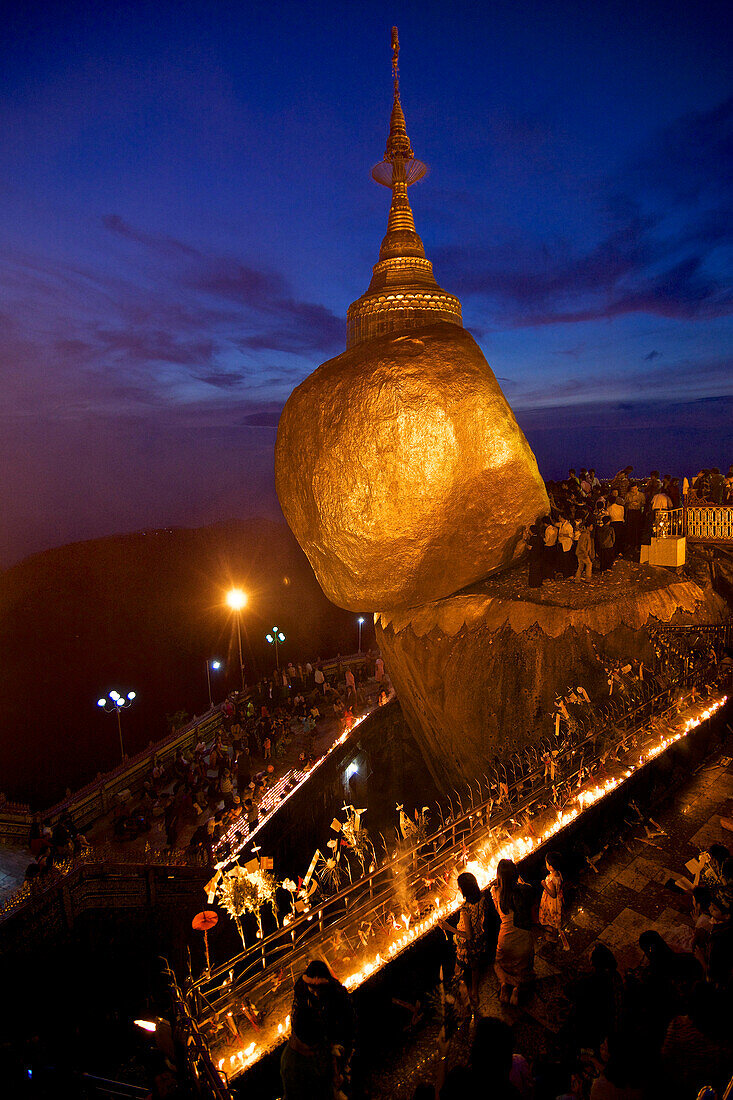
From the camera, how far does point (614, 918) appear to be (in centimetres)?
469

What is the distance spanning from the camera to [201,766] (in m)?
13.3

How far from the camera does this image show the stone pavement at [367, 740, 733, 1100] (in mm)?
3807

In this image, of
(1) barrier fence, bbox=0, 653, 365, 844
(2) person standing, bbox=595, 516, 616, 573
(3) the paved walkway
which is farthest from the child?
(1) barrier fence, bbox=0, 653, 365, 844

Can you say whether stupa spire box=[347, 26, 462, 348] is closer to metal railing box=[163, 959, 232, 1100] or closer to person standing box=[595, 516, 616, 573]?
person standing box=[595, 516, 616, 573]

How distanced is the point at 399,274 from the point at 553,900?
15.4m

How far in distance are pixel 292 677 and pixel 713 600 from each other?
493 inches

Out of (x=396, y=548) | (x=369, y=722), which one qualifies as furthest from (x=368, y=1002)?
(x=369, y=722)

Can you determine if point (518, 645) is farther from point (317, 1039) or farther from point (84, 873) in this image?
point (84, 873)

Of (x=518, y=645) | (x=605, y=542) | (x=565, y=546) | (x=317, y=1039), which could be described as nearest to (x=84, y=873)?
(x=518, y=645)

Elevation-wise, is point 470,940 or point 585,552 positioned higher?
point 585,552

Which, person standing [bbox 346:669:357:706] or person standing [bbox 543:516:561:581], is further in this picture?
person standing [bbox 346:669:357:706]

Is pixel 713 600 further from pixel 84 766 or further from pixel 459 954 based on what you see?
pixel 84 766

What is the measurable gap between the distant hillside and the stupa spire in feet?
46.3

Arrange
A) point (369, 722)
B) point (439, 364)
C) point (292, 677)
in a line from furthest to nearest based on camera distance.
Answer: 1. point (292, 677)
2. point (369, 722)
3. point (439, 364)
